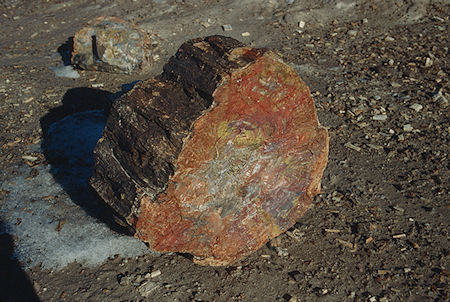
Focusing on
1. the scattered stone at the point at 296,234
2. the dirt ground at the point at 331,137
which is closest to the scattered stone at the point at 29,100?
the dirt ground at the point at 331,137

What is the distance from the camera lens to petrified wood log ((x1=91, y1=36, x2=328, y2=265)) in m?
2.87

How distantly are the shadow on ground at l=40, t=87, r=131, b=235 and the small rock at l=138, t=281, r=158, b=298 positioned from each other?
1.76ft

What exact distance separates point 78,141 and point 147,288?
80.4 inches

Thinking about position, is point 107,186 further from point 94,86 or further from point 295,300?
point 94,86

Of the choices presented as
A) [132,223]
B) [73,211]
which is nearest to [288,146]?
[132,223]

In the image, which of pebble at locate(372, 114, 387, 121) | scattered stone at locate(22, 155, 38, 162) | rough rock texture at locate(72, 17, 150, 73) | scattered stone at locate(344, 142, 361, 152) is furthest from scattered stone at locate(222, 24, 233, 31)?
scattered stone at locate(22, 155, 38, 162)

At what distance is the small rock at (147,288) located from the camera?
305 cm

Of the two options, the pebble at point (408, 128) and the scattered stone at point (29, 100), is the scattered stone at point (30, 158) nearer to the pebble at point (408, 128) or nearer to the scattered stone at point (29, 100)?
the scattered stone at point (29, 100)

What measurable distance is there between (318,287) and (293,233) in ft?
1.72

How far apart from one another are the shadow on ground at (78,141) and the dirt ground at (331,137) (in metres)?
0.13

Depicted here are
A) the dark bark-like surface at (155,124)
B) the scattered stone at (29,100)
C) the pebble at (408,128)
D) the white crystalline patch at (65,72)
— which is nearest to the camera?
the dark bark-like surface at (155,124)

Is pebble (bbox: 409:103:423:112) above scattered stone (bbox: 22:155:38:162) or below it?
below

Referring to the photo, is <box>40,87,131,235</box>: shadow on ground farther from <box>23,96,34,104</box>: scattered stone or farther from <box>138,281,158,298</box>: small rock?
<box>138,281,158,298</box>: small rock

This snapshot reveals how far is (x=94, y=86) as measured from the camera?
222 inches
